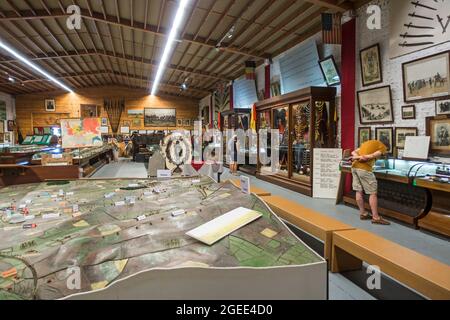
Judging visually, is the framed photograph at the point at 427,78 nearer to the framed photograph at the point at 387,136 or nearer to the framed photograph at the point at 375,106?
the framed photograph at the point at 375,106

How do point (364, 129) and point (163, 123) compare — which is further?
point (163, 123)

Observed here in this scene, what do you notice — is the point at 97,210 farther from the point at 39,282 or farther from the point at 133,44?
the point at 133,44

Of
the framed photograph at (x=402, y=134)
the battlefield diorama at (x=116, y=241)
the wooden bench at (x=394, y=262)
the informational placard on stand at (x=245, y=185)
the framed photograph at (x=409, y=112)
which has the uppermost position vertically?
the framed photograph at (x=409, y=112)

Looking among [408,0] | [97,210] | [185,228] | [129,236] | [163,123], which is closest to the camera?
[129,236]

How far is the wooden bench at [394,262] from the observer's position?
80.0 inches

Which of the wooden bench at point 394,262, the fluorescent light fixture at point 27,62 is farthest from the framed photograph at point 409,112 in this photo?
the fluorescent light fixture at point 27,62

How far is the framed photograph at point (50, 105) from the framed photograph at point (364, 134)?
20.1 metres

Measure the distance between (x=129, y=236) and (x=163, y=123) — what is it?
20.0 m

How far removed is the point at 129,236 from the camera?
1990 millimetres

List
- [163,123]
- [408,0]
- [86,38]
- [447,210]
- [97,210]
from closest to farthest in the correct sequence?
[97,210] → [447,210] → [408,0] → [86,38] → [163,123]

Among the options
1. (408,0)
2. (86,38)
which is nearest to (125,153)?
(86,38)

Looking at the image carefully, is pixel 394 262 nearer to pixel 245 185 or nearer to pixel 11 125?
pixel 245 185

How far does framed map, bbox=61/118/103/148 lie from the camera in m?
4.90
